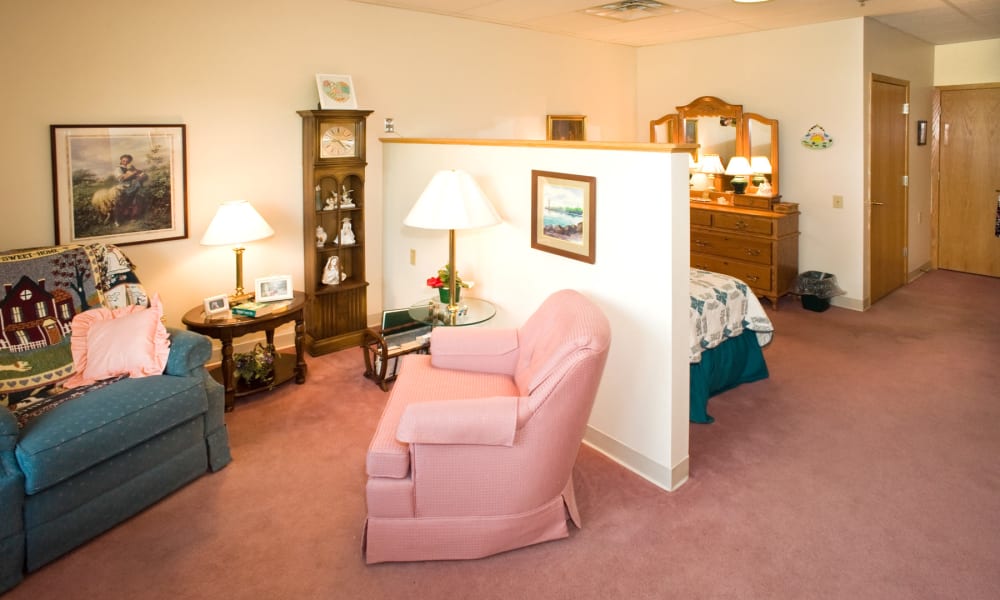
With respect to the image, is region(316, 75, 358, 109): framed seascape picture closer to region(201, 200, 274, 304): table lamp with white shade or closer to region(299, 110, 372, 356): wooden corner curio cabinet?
region(299, 110, 372, 356): wooden corner curio cabinet

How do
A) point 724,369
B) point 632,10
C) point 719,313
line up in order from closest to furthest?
point 719,313, point 724,369, point 632,10

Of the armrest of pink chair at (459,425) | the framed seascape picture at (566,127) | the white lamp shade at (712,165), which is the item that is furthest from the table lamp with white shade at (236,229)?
the white lamp shade at (712,165)

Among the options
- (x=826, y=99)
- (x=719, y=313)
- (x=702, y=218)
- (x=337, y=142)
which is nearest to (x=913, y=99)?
(x=826, y=99)

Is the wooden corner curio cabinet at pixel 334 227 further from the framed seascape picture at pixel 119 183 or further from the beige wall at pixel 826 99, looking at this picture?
the beige wall at pixel 826 99

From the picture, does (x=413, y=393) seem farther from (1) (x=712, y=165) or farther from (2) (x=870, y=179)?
(2) (x=870, y=179)

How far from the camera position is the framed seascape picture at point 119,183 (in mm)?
3717

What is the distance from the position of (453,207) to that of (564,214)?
1.89 feet

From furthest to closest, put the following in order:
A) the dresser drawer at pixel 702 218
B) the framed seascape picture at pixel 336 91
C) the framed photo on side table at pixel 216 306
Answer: the dresser drawer at pixel 702 218 < the framed seascape picture at pixel 336 91 < the framed photo on side table at pixel 216 306

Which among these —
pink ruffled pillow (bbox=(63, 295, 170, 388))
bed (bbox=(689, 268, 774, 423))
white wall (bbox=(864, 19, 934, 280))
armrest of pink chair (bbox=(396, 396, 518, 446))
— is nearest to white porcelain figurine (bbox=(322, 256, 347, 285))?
pink ruffled pillow (bbox=(63, 295, 170, 388))

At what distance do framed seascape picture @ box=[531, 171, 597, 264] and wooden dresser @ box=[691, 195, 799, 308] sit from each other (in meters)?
3.17

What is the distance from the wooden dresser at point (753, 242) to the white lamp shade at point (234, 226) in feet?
13.6

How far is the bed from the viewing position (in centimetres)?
368

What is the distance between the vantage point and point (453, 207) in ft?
11.1

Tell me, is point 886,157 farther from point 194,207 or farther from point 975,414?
point 194,207
